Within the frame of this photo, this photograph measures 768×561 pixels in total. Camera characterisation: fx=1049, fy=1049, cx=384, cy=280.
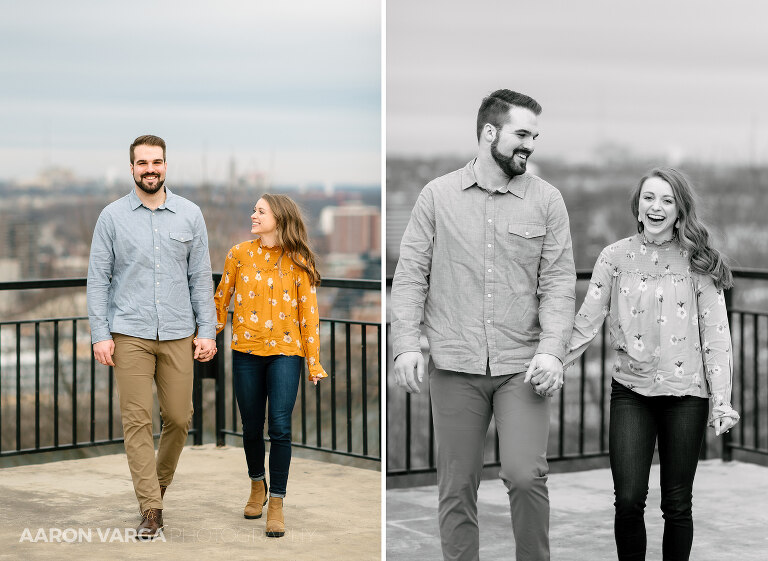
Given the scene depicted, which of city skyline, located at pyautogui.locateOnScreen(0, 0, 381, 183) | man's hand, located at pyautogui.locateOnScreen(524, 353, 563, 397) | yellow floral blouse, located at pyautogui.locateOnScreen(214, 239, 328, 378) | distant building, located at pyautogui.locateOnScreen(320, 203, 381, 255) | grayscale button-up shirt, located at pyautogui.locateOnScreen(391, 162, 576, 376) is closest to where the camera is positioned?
man's hand, located at pyautogui.locateOnScreen(524, 353, 563, 397)

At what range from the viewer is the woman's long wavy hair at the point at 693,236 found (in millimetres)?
3229

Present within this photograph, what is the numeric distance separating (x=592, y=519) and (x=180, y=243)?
2.26 m

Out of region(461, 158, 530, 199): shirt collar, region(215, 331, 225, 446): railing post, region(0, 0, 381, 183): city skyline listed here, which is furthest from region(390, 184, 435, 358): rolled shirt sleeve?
region(0, 0, 381, 183): city skyline

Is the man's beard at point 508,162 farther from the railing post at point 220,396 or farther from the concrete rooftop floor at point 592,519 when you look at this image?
the railing post at point 220,396

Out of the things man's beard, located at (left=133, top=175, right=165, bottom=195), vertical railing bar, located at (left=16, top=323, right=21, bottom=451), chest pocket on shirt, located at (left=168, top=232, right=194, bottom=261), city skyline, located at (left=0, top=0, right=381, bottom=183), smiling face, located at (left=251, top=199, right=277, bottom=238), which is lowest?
vertical railing bar, located at (left=16, top=323, right=21, bottom=451)

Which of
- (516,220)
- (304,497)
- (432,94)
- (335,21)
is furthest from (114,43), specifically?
(516,220)

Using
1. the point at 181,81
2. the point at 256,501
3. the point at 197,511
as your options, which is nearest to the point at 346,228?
the point at 197,511

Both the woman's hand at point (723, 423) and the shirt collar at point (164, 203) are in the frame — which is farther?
the shirt collar at point (164, 203)

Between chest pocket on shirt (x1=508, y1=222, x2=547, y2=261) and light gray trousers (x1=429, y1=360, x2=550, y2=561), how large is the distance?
36 centimetres

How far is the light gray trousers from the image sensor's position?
3.03m

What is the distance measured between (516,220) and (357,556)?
1681mm

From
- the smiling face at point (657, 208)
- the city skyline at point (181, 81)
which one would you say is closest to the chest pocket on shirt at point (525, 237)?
the smiling face at point (657, 208)

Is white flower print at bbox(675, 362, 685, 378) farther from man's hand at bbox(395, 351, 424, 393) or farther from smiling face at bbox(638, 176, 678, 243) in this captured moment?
man's hand at bbox(395, 351, 424, 393)

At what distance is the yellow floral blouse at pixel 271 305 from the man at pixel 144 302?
22 centimetres
